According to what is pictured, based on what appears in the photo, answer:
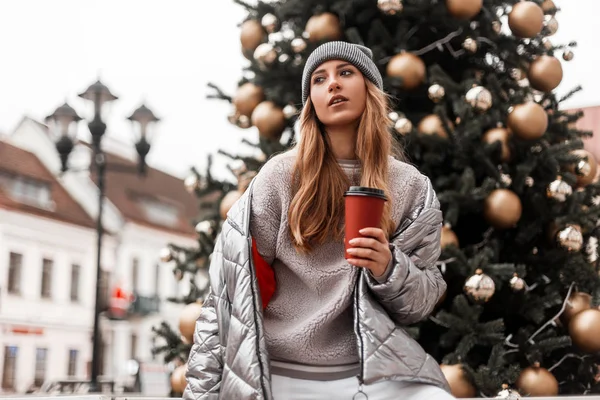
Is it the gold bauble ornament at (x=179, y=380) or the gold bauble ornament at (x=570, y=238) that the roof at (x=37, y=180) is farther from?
the gold bauble ornament at (x=570, y=238)

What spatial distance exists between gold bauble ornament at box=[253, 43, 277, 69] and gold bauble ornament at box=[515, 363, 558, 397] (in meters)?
1.61

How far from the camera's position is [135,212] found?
23625mm

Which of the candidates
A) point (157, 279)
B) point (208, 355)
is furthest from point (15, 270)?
point (208, 355)

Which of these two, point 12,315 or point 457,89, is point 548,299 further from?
point 12,315

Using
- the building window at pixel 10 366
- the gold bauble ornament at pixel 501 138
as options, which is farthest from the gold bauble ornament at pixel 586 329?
the building window at pixel 10 366

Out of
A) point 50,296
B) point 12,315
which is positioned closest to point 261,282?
point 12,315

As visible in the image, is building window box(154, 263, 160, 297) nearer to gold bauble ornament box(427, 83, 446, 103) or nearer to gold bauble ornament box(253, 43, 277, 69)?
gold bauble ornament box(253, 43, 277, 69)

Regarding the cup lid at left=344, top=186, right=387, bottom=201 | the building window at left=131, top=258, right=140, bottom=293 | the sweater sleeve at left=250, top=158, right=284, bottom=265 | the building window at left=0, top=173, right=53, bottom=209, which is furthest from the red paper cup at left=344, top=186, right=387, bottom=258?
the building window at left=131, top=258, right=140, bottom=293

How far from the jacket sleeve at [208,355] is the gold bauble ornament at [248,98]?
6.40 ft

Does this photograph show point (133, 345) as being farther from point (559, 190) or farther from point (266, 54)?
point (559, 190)

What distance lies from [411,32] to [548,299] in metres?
1.23

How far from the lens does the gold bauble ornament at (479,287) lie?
270 cm

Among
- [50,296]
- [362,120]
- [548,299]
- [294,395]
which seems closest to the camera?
[294,395]

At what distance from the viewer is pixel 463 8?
121 inches
